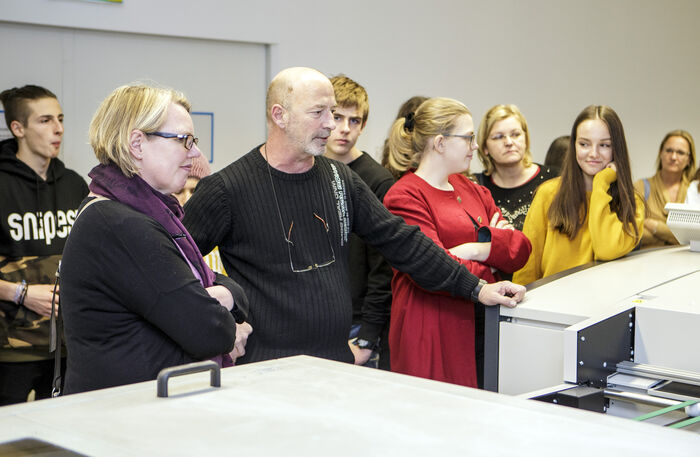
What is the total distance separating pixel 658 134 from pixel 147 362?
6216 millimetres

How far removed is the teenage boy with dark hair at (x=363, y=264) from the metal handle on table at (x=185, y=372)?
156 centimetres

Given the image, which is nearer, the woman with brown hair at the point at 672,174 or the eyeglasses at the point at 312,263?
the eyeglasses at the point at 312,263

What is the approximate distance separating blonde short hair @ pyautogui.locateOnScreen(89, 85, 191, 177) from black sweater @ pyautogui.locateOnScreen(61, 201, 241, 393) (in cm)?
12

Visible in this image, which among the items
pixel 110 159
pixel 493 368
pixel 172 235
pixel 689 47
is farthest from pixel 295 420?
pixel 689 47

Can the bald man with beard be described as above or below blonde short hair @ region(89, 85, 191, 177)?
below

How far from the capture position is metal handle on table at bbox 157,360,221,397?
1.06 m

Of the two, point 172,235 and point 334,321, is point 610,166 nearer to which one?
point 334,321

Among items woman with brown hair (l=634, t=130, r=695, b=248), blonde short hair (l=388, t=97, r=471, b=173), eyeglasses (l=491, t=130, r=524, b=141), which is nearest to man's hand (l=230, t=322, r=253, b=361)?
blonde short hair (l=388, t=97, r=471, b=173)

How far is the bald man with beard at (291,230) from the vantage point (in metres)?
2.11

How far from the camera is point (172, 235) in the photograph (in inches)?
63.7

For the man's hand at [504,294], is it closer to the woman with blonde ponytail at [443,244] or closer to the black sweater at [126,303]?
the woman with blonde ponytail at [443,244]

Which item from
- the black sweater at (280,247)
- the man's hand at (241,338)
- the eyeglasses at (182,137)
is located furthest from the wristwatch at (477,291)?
the eyeglasses at (182,137)

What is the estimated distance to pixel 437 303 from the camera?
8.21 ft

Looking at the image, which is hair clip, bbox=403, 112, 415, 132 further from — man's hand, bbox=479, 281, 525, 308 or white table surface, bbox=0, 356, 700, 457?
white table surface, bbox=0, 356, 700, 457
